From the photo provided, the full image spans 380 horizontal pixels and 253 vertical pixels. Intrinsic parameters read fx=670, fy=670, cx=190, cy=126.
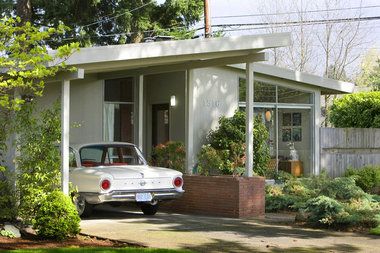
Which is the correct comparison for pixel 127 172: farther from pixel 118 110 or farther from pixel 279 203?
pixel 118 110

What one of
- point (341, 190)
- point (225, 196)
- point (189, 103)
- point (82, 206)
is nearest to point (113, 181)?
point (82, 206)

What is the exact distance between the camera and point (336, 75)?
37.0 metres

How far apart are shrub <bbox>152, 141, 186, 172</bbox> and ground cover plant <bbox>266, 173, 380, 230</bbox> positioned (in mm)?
2284

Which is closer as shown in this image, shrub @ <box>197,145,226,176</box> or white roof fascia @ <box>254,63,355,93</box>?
shrub @ <box>197,145,226,176</box>

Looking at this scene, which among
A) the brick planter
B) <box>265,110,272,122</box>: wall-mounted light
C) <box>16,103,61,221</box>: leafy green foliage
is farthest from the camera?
<box>265,110,272,122</box>: wall-mounted light

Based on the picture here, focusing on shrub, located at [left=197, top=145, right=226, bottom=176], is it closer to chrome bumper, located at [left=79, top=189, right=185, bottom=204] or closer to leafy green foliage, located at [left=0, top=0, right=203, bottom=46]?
chrome bumper, located at [left=79, top=189, right=185, bottom=204]

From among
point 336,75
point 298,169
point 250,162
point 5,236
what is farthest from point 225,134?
point 336,75

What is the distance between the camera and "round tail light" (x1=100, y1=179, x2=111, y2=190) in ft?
41.9

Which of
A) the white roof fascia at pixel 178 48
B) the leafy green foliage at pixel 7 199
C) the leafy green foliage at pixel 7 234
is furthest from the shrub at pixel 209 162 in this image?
the leafy green foliage at pixel 7 234

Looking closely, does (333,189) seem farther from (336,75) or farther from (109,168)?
(336,75)

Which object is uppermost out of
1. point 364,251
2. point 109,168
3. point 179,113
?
point 179,113

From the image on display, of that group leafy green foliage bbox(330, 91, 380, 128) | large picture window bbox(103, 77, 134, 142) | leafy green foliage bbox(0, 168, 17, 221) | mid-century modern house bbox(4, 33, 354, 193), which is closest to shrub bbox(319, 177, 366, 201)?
mid-century modern house bbox(4, 33, 354, 193)

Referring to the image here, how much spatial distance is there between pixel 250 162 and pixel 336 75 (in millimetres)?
24151

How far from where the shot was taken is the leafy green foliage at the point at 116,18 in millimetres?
26859
